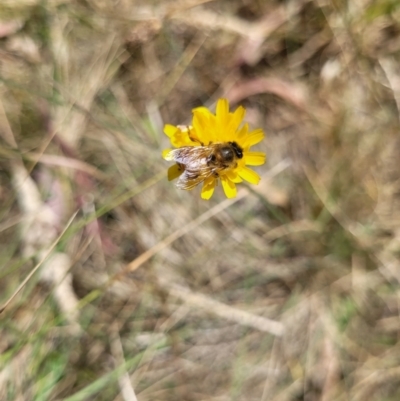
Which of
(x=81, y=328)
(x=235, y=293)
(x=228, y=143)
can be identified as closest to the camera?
(x=228, y=143)

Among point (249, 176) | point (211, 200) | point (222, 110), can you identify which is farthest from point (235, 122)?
point (211, 200)

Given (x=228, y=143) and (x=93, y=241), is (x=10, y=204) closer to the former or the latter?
(x=93, y=241)

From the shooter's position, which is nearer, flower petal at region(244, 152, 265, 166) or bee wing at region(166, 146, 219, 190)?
bee wing at region(166, 146, 219, 190)

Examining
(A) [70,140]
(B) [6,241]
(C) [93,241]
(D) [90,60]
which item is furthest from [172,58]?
(B) [6,241]

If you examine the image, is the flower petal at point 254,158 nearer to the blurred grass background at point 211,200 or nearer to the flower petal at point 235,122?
the flower petal at point 235,122

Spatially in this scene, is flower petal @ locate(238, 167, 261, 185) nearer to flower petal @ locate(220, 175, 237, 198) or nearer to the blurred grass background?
flower petal @ locate(220, 175, 237, 198)

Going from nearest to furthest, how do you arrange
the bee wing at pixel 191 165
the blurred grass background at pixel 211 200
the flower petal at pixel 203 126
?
the bee wing at pixel 191 165 < the flower petal at pixel 203 126 < the blurred grass background at pixel 211 200

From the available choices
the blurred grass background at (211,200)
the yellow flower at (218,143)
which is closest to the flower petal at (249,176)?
the yellow flower at (218,143)

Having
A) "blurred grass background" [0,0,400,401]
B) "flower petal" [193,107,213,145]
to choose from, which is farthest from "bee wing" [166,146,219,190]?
"blurred grass background" [0,0,400,401]
